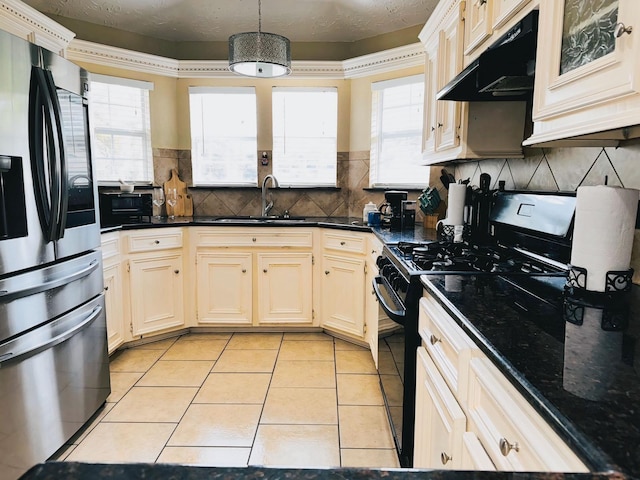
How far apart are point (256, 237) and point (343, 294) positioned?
0.83 m

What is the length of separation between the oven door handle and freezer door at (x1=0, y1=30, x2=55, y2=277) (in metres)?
1.52

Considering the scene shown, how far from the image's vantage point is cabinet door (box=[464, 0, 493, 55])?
1.79m

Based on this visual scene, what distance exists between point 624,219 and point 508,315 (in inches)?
18.2

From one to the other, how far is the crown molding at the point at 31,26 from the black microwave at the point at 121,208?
1.03 m

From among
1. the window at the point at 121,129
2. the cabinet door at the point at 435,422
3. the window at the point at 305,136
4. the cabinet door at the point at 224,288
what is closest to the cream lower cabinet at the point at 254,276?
the cabinet door at the point at 224,288

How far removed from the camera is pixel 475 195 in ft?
8.05

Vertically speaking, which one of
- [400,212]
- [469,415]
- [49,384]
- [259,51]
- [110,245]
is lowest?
[49,384]

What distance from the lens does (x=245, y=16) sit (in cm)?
357

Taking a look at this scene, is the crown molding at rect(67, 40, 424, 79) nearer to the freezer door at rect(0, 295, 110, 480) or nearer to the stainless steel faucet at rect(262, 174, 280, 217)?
the stainless steel faucet at rect(262, 174, 280, 217)

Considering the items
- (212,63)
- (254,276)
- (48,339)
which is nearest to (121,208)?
(254,276)

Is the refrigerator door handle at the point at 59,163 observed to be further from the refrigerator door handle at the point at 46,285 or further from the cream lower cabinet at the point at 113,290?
the cream lower cabinet at the point at 113,290

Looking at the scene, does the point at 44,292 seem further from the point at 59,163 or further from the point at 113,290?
the point at 113,290

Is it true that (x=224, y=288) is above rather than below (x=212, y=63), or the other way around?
below

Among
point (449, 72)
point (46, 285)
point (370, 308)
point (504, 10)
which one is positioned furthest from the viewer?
point (370, 308)
